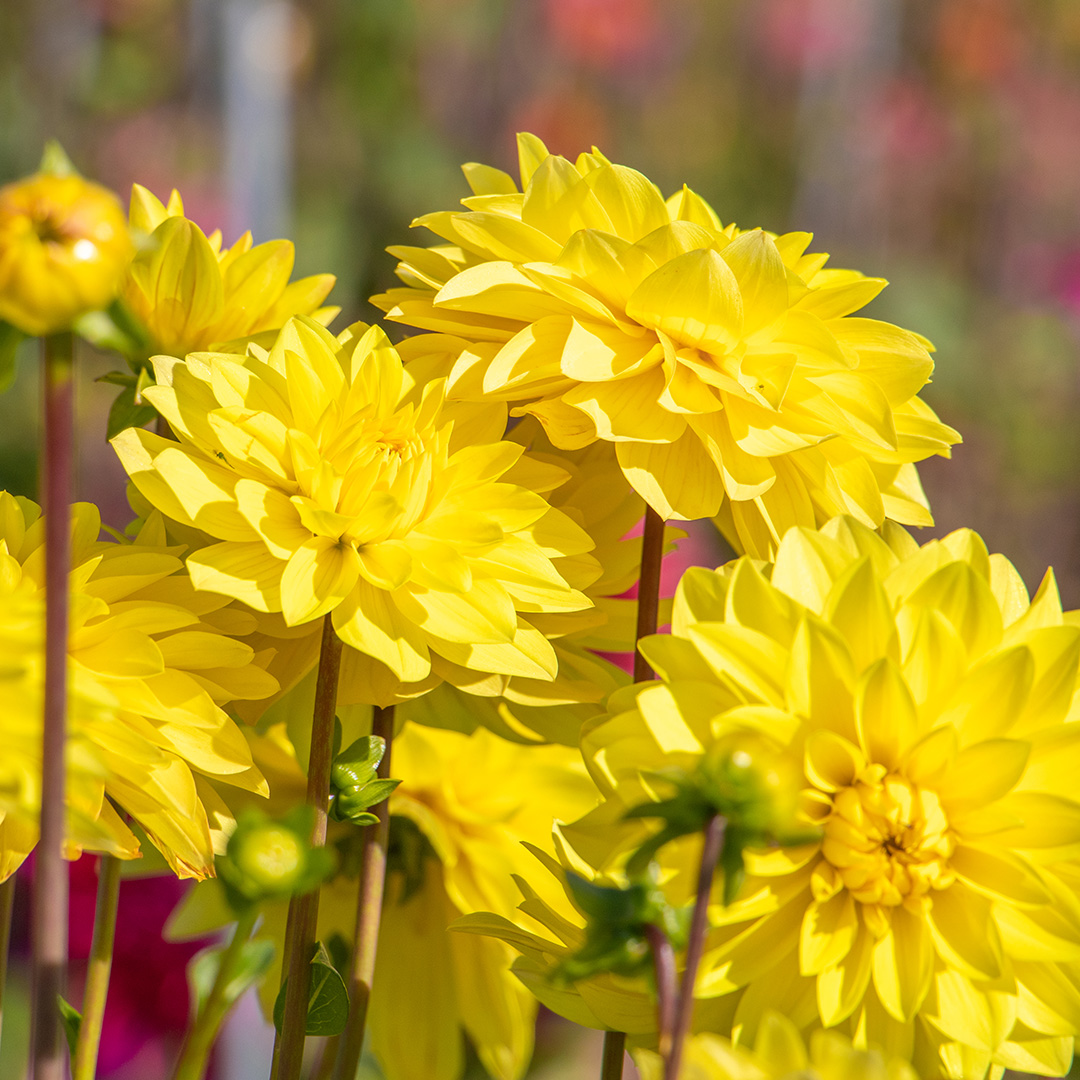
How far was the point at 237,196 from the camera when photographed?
1619mm

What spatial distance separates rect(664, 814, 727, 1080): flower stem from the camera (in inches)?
7.9

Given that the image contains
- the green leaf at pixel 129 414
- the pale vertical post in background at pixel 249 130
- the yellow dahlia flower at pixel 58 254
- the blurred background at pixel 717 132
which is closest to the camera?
the yellow dahlia flower at pixel 58 254

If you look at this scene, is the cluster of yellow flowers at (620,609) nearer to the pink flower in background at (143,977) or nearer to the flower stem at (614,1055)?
Result: the flower stem at (614,1055)

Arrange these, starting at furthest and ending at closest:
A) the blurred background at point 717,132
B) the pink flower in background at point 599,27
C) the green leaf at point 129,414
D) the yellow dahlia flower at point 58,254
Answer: the pink flower in background at point 599,27 < the blurred background at point 717,132 < the green leaf at point 129,414 < the yellow dahlia flower at point 58,254

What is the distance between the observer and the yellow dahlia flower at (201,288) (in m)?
0.36

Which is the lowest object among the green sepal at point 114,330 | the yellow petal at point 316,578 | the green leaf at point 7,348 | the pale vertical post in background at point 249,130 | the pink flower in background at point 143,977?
the pink flower in background at point 143,977

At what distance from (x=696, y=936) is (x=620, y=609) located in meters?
0.19

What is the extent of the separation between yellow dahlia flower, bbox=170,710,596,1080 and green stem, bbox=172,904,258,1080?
185 mm

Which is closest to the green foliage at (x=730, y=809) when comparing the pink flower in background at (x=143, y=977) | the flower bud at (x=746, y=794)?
the flower bud at (x=746, y=794)

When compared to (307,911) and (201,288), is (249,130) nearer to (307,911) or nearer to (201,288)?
(201,288)

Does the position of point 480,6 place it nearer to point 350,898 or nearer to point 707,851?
point 350,898

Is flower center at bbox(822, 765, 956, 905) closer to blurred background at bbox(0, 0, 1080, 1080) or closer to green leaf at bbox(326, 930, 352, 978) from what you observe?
green leaf at bbox(326, 930, 352, 978)

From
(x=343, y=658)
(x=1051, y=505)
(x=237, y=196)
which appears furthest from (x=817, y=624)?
(x=1051, y=505)

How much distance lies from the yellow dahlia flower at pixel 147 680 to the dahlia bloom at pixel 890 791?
100 millimetres
